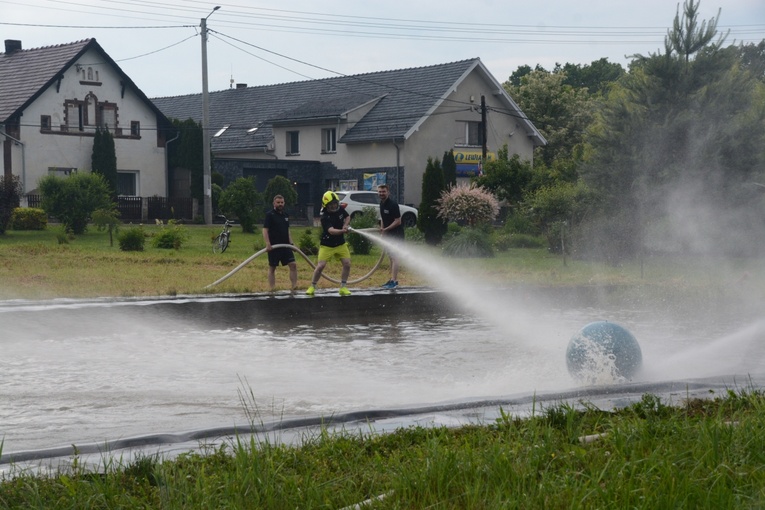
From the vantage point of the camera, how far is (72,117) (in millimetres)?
46531

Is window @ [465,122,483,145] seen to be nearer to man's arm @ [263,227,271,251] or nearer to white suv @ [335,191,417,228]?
white suv @ [335,191,417,228]

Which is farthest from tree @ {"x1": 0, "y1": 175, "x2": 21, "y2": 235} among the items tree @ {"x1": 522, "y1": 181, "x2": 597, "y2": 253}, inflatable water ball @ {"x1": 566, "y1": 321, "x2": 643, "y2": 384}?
inflatable water ball @ {"x1": 566, "y1": 321, "x2": 643, "y2": 384}

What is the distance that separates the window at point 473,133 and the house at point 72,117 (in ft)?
48.3

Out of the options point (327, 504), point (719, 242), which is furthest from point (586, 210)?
point (327, 504)

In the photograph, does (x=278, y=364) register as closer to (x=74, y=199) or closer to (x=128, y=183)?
(x=74, y=199)

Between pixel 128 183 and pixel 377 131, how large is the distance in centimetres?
1203

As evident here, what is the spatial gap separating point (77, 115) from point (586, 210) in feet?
83.6

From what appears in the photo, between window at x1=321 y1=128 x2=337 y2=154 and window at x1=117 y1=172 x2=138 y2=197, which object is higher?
window at x1=321 y1=128 x2=337 y2=154

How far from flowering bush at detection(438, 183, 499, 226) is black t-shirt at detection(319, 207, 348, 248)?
48.9ft

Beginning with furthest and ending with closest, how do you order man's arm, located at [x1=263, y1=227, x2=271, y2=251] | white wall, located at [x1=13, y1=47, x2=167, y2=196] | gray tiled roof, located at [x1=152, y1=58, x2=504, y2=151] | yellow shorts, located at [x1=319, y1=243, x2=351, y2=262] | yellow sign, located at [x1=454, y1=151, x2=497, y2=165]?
yellow sign, located at [x1=454, y1=151, x2=497, y2=165] < gray tiled roof, located at [x1=152, y1=58, x2=504, y2=151] < white wall, located at [x1=13, y1=47, x2=167, y2=196] < yellow shorts, located at [x1=319, y1=243, x2=351, y2=262] < man's arm, located at [x1=263, y1=227, x2=271, y2=251]

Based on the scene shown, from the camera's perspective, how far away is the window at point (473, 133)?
53.3 m

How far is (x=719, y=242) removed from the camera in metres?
30.0

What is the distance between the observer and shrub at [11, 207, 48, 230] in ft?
118

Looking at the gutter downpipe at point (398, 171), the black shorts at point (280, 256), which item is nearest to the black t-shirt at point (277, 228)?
the black shorts at point (280, 256)
